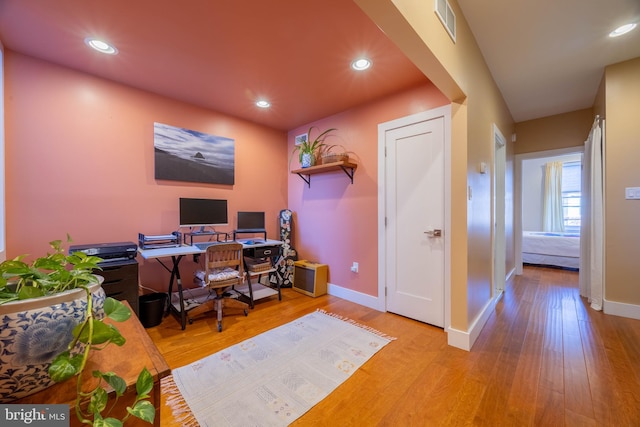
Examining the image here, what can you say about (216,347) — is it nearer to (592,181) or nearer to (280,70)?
(280,70)

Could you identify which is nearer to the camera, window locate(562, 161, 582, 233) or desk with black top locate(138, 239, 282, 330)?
desk with black top locate(138, 239, 282, 330)

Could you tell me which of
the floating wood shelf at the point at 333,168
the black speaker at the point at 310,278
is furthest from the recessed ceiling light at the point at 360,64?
the black speaker at the point at 310,278

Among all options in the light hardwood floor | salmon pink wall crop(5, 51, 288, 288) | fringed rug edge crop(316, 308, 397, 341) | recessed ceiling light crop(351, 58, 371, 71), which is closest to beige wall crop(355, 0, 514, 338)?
the light hardwood floor

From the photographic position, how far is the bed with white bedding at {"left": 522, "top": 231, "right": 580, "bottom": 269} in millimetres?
4707

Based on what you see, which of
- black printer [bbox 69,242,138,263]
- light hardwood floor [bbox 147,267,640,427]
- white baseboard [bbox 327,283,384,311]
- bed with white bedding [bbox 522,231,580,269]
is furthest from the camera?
bed with white bedding [bbox 522,231,580,269]

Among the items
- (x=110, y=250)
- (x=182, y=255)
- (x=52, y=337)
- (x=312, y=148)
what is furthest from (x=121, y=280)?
(x=312, y=148)

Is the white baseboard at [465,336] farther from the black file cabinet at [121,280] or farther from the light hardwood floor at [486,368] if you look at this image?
the black file cabinet at [121,280]

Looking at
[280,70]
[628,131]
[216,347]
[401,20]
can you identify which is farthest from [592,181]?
[216,347]

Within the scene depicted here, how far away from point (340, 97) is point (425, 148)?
116 centimetres

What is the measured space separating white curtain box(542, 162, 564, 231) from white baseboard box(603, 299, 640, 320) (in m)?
4.98

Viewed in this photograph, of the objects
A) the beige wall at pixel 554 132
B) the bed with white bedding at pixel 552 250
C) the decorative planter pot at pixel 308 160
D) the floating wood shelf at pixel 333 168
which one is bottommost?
the bed with white bedding at pixel 552 250

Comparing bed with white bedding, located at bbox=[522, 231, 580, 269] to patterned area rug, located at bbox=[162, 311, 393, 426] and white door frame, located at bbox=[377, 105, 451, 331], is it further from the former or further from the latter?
patterned area rug, located at bbox=[162, 311, 393, 426]

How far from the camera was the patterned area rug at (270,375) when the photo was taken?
1.46 metres

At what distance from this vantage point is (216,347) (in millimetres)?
2143
